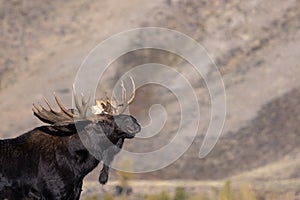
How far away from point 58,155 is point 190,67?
279 feet

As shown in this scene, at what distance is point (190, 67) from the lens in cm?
11006

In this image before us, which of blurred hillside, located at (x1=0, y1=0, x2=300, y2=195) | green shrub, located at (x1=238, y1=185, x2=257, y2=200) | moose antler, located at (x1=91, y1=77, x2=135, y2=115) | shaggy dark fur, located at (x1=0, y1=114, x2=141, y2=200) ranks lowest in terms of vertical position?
shaggy dark fur, located at (x1=0, y1=114, x2=141, y2=200)

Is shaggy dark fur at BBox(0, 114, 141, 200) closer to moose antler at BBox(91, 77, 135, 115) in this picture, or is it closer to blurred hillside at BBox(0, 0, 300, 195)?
moose antler at BBox(91, 77, 135, 115)

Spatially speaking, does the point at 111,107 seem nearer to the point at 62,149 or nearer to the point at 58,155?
the point at 62,149

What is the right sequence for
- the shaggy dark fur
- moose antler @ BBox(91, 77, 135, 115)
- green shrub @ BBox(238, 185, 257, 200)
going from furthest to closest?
green shrub @ BBox(238, 185, 257, 200)
moose antler @ BBox(91, 77, 135, 115)
the shaggy dark fur

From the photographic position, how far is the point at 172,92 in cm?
10588

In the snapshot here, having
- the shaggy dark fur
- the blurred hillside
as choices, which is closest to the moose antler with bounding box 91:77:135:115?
the shaggy dark fur

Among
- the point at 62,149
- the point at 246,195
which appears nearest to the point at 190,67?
the point at 246,195

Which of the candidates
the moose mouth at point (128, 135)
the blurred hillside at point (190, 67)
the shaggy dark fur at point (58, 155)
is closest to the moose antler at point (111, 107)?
the shaggy dark fur at point (58, 155)

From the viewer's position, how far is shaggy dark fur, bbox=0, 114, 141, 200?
988 inches

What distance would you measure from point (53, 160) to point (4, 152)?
1.24 metres

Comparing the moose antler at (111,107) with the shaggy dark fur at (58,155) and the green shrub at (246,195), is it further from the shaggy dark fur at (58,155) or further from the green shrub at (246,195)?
the green shrub at (246,195)

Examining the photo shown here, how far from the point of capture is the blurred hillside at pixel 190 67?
97.2 meters

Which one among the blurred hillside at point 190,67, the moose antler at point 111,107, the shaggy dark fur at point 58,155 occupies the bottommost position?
the shaggy dark fur at point 58,155
